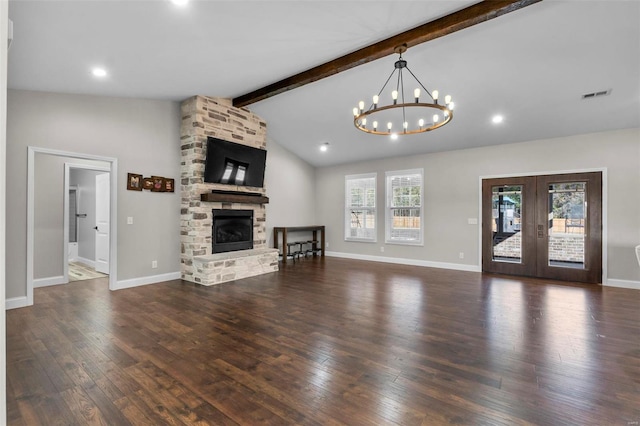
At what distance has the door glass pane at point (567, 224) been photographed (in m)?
5.48

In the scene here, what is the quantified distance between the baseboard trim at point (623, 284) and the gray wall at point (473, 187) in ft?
0.24

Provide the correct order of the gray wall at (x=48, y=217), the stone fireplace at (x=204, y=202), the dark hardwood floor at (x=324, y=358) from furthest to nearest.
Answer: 1. the stone fireplace at (x=204, y=202)
2. the gray wall at (x=48, y=217)
3. the dark hardwood floor at (x=324, y=358)

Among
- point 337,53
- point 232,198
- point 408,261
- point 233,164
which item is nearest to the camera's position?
point 337,53

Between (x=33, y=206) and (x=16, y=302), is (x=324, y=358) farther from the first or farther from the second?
(x=33, y=206)

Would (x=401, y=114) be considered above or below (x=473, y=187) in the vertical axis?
above

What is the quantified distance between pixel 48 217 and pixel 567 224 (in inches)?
358

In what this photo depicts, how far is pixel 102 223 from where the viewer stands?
632 cm

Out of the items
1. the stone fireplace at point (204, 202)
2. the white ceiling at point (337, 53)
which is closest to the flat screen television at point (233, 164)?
the stone fireplace at point (204, 202)

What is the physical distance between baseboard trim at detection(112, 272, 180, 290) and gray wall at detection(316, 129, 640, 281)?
14.4 feet

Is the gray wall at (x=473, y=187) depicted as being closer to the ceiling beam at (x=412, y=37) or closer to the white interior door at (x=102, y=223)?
the ceiling beam at (x=412, y=37)

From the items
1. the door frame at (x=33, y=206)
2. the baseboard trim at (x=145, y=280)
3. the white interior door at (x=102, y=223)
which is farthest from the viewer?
the white interior door at (x=102, y=223)

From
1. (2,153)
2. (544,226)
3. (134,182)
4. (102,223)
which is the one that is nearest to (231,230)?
(134,182)

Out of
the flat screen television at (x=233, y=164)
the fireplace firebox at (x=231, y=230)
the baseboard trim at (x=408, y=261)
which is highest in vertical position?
the flat screen television at (x=233, y=164)

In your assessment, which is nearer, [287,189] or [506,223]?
[506,223]
